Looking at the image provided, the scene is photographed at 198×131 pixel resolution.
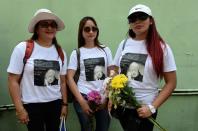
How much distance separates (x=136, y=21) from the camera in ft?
11.9

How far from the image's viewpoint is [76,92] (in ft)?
15.4

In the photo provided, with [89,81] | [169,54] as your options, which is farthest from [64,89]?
[169,54]

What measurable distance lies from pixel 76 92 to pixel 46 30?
926mm

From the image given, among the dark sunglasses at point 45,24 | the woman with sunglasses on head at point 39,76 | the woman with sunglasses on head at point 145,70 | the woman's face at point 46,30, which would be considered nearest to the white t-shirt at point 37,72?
the woman with sunglasses on head at point 39,76

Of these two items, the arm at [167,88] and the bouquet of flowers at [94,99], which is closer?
the arm at [167,88]

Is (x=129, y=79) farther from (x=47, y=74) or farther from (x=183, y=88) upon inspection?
(x=183, y=88)

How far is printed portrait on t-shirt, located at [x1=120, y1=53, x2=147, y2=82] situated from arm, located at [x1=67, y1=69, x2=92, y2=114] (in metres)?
1.12

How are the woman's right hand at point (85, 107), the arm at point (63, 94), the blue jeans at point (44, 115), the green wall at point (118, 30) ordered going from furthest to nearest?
the green wall at point (118, 30)
the woman's right hand at point (85, 107)
the arm at point (63, 94)
the blue jeans at point (44, 115)

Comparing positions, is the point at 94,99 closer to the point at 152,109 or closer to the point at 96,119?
the point at 96,119

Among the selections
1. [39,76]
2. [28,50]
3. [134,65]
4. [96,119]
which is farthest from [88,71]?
[134,65]

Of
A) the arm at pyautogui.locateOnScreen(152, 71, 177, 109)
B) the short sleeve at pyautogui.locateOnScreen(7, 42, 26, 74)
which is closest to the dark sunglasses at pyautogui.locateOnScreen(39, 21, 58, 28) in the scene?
the short sleeve at pyautogui.locateOnScreen(7, 42, 26, 74)

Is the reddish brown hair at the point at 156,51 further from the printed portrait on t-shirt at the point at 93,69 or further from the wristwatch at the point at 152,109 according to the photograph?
the printed portrait on t-shirt at the point at 93,69

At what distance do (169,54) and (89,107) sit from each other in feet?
5.05

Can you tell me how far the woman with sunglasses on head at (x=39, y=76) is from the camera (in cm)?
408
